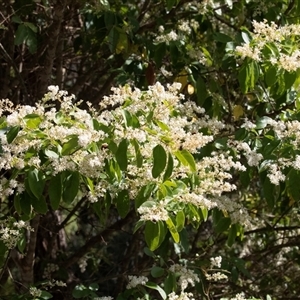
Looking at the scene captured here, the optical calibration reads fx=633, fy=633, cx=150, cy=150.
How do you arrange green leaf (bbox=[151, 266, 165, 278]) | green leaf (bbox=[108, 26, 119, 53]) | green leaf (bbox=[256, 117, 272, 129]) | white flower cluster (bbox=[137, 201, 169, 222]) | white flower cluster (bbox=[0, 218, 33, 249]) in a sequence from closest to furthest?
white flower cluster (bbox=[137, 201, 169, 222]) → white flower cluster (bbox=[0, 218, 33, 249]) → green leaf (bbox=[256, 117, 272, 129]) → green leaf (bbox=[151, 266, 165, 278]) → green leaf (bbox=[108, 26, 119, 53])

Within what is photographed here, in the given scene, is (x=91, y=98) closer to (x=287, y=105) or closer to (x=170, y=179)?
(x=287, y=105)

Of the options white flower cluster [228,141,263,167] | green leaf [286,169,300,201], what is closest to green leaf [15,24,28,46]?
white flower cluster [228,141,263,167]

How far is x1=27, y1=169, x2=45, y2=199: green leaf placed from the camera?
1.53 m

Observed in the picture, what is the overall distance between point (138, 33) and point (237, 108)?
646mm

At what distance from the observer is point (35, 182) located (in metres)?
1.54

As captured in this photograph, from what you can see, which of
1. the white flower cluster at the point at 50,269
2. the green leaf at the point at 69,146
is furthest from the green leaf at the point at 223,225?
the white flower cluster at the point at 50,269

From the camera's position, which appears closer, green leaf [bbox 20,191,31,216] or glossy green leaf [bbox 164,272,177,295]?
green leaf [bbox 20,191,31,216]

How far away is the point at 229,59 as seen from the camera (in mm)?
2227

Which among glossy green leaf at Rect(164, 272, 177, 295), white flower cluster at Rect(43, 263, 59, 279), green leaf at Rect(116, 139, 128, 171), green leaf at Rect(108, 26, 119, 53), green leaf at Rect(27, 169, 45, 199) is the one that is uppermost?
green leaf at Rect(108, 26, 119, 53)

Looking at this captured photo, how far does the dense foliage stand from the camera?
60.3 inches

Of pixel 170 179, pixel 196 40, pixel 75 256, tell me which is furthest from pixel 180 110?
pixel 75 256

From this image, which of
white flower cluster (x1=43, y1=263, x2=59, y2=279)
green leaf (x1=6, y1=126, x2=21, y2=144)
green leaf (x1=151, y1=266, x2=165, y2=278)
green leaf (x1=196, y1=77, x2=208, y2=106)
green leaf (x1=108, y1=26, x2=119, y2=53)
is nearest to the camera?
green leaf (x1=6, y1=126, x2=21, y2=144)

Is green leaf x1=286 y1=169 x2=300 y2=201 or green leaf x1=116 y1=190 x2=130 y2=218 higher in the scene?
green leaf x1=286 y1=169 x2=300 y2=201

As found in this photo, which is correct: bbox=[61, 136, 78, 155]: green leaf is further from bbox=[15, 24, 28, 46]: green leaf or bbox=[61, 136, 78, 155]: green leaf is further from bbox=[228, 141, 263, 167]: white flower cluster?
bbox=[15, 24, 28, 46]: green leaf
